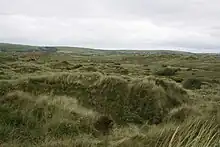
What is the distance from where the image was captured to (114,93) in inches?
682

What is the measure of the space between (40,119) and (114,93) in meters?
6.54

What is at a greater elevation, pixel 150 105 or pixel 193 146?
pixel 193 146

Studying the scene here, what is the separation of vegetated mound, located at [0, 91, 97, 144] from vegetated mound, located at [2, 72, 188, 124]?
1.68m

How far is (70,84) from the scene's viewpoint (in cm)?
1778

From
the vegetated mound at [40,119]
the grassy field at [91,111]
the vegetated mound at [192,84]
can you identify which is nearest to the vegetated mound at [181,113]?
the grassy field at [91,111]

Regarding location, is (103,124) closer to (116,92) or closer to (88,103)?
(88,103)

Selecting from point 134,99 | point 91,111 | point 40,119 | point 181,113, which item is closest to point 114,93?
point 134,99

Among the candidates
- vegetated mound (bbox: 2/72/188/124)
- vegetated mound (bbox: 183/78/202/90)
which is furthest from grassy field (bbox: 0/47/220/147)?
vegetated mound (bbox: 183/78/202/90)

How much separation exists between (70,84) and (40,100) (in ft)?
14.7

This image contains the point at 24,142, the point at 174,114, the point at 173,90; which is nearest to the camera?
the point at 24,142

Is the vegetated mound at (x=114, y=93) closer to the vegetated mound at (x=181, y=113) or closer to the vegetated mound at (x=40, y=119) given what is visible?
the vegetated mound at (x=181, y=113)

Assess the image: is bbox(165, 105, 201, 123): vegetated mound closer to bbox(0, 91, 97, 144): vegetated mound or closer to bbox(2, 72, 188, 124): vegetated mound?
bbox(2, 72, 188, 124): vegetated mound

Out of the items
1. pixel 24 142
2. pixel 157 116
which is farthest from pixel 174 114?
pixel 24 142

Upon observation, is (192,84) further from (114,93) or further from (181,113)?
(181,113)
